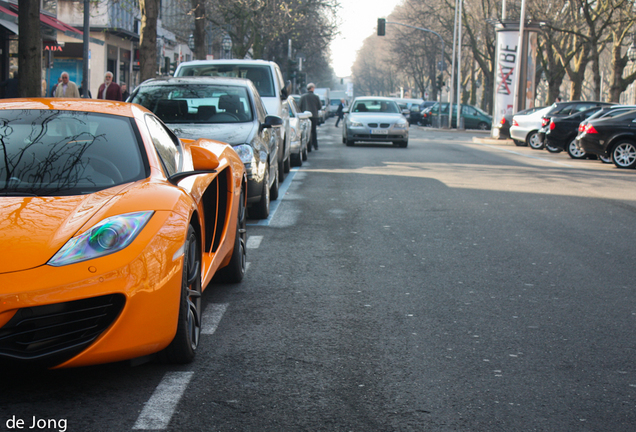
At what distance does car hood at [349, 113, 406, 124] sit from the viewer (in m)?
23.6

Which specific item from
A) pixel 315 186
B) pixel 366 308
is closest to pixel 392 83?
pixel 315 186

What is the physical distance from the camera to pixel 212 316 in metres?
5.05

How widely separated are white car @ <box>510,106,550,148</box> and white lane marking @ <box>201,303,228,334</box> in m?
21.1

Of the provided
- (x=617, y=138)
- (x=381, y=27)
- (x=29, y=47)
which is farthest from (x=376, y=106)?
(x=381, y=27)

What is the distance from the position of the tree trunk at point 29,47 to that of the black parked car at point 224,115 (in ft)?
8.18

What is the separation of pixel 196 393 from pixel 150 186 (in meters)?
1.07

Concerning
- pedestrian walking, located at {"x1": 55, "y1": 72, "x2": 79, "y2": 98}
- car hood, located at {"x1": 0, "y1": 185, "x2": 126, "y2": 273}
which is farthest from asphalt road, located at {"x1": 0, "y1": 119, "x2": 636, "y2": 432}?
pedestrian walking, located at {"x1": 55, "y1": 72, "x2": 79, "y2": 98}

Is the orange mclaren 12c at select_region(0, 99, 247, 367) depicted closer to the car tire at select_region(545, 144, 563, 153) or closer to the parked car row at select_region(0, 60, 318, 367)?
the parked car row at select_region(0, 60, 318, 367)

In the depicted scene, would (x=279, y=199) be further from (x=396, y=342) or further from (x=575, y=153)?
(x=575, y=153)

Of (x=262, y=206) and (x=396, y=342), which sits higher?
(x=262, y=206)

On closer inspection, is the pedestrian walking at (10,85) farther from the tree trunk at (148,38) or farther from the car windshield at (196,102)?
the car windshield at (196,102)

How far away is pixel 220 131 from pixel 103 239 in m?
5.60

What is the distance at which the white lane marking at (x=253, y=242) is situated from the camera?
7.58 meters

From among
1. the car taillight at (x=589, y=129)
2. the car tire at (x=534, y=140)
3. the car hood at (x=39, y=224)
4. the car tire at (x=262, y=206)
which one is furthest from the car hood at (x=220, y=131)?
the car tire at (x=534, y=140)
